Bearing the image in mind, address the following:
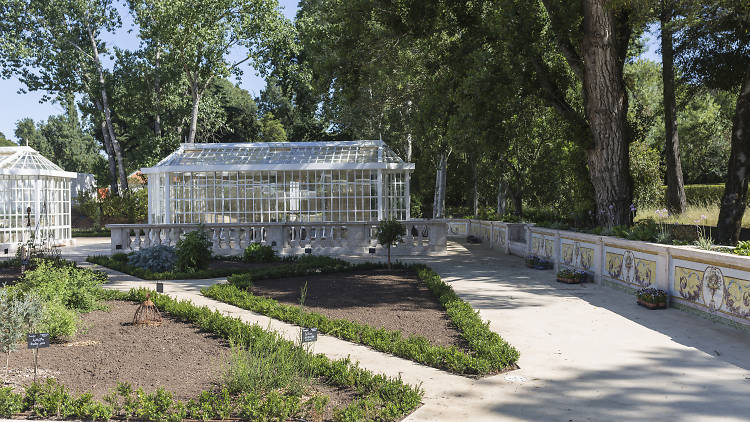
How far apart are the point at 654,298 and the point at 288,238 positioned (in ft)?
40.2

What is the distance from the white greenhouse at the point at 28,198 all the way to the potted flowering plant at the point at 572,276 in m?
17.5

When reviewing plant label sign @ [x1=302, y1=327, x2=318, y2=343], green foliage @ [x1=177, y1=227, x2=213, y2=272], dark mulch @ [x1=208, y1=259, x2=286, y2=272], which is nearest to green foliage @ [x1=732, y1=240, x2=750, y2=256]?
plant label sign @ [x1=302, y1=327, x2=318, y2=343]

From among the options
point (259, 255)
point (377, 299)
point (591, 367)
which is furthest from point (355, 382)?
point (259, 255)

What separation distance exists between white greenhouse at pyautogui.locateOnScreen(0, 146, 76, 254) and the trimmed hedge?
46.3ft

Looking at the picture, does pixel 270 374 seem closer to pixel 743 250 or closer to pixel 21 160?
pixel 743 250

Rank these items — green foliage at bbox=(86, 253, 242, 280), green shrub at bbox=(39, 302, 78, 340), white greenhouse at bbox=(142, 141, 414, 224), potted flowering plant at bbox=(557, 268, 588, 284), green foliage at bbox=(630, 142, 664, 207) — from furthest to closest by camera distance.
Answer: green foliage at bbox=(630, 142, 664, 207)
white greenhouse at bbox=(142, 141, 414, 224)
green foliage at bbox=(86, 253, 242, 280)
potted flowering plant at bbox=(557, 268, 588, 284)
green shrub at bbox=(39, 302, 78, 340)

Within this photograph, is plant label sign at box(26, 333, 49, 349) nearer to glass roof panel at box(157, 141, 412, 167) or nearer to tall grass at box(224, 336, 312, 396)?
tall grass at box(224, 336, 312, 396)

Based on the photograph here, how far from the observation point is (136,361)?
20.6 feet

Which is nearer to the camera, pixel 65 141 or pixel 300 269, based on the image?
pixel 300 269

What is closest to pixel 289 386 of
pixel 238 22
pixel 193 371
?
pixel 193 371

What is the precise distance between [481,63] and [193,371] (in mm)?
11453

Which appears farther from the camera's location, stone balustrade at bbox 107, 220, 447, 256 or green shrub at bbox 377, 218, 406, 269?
stone balustrade at bbox 107, 220, 447, 256

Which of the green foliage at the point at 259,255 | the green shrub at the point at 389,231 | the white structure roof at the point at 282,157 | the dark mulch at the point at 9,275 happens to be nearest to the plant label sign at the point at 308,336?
the dark mulch at the point at 9,275

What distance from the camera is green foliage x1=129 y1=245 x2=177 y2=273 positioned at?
14391mm
